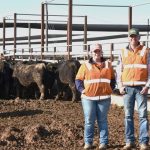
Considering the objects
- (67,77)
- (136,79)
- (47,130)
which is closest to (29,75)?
(67,77)

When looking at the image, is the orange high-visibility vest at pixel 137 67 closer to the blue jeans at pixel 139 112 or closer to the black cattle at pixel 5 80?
the blue jeans at pixel 139 112

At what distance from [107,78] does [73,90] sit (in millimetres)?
8241

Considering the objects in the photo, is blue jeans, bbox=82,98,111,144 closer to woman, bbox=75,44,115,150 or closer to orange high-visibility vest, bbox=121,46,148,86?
woman, bbox=75,44,115,150

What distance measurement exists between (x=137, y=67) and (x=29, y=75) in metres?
10.7

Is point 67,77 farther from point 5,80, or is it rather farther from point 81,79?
point 81,79

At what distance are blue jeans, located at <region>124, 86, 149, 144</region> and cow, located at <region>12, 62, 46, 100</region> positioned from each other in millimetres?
9296

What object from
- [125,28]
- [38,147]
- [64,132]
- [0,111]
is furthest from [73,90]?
[125,28]

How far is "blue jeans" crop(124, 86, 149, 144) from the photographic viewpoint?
8.09 metres

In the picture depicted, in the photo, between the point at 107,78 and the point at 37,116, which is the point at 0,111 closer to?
the point at 37,116

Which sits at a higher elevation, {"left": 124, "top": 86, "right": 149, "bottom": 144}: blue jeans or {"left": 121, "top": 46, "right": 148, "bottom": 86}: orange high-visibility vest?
{"left": 121, "top": 46, "right": 148, "bottom": 86}: orange high-visibility vest

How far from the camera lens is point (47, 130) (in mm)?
9602

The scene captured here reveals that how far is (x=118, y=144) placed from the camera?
344 inches

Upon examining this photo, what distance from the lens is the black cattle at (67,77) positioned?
16562 mm

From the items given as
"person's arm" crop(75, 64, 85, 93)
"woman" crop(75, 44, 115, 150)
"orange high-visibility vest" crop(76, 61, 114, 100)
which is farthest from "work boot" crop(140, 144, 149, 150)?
"person's arm" crop(75, 64, 85, 93)
